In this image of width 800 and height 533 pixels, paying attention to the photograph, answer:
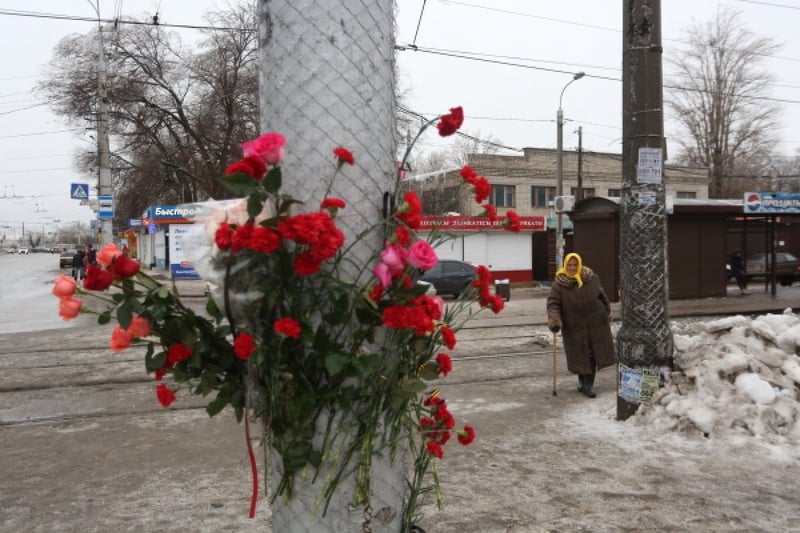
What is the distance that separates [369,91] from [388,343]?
693 millimetres

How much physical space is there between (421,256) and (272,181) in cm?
40

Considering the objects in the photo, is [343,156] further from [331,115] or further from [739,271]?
[739,271]

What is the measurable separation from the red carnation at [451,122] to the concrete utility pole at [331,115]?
177 mm

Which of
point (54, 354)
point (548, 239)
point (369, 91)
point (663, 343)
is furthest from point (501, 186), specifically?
point (369, 91)

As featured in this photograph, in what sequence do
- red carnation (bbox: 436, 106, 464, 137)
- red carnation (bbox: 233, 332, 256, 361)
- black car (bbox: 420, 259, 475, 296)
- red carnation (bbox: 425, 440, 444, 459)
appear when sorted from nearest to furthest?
red carnation (bbox: 233, 332, 256, 361)
red carnation (bbox: 436, 106, 464, 137)
red carnation (bbox: 425, 440, 444, 459)
black car (bbox: 420, 259, 475, 296)

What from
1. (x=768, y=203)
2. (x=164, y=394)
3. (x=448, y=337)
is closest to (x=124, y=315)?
(x=164, y=394)

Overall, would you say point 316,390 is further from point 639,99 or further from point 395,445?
point 639,99

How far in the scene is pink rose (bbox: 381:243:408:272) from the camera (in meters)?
1.64

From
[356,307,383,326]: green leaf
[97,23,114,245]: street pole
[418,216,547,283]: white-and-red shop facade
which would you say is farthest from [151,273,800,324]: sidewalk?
[356,307,383,326]: green leaf

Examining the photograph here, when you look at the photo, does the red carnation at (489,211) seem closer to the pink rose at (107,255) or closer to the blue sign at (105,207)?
the pink rose at (107,255)

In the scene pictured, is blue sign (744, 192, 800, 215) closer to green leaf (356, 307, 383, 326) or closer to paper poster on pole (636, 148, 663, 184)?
paper poster on pole (636, 148, 663, 184)

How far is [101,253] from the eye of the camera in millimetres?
1729

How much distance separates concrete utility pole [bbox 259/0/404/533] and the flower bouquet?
0.12 feet

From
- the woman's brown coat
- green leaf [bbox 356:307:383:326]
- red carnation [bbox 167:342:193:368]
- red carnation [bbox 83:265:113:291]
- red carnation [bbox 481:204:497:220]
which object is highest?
red carnation [bbox 481:204:497:220]
